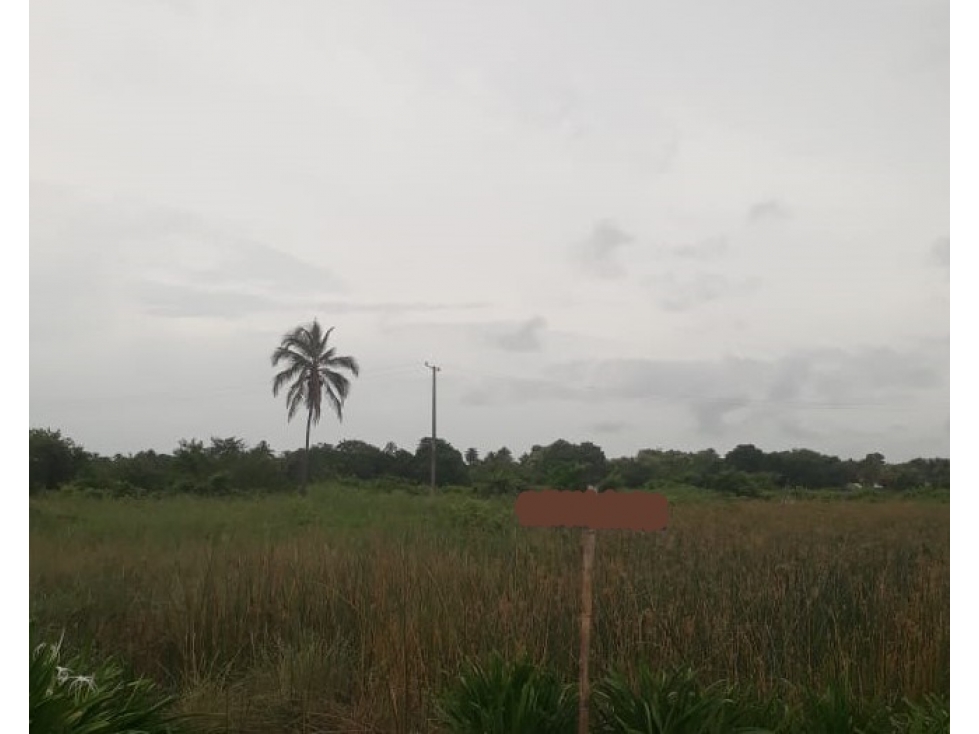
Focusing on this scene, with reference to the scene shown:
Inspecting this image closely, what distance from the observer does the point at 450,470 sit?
1231 centimetres

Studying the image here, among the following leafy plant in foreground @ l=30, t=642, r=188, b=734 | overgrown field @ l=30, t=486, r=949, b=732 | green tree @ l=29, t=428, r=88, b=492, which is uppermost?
green tree @ l=29, t=428, r=88, b=492

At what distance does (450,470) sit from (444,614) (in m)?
8.17

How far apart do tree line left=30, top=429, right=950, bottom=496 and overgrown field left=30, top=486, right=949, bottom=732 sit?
4.48ft

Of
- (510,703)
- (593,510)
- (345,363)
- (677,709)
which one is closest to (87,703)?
(510,703)

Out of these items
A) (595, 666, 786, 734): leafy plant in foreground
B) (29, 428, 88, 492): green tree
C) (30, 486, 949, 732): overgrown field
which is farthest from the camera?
(29, 428, 88, 492): green tree

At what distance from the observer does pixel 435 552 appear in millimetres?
5844

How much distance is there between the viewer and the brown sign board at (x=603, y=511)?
8.28ft

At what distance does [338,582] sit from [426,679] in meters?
1.47

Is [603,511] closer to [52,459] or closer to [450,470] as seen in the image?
[52,459]

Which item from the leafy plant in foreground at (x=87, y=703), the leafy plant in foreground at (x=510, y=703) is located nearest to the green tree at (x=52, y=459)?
the leafy plant in foreground at (x=87, y=703)

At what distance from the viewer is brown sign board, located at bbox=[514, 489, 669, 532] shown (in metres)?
2.52

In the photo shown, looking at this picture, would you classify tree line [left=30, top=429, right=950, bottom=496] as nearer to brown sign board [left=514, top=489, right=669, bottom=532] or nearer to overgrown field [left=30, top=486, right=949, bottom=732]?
overgrown field [left=30, top=486, right=949, bottom=732]

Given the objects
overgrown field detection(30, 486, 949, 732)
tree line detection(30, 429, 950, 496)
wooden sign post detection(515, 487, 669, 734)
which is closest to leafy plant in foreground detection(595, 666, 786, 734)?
wooden sign post detection(515, 487, 669, 734)
